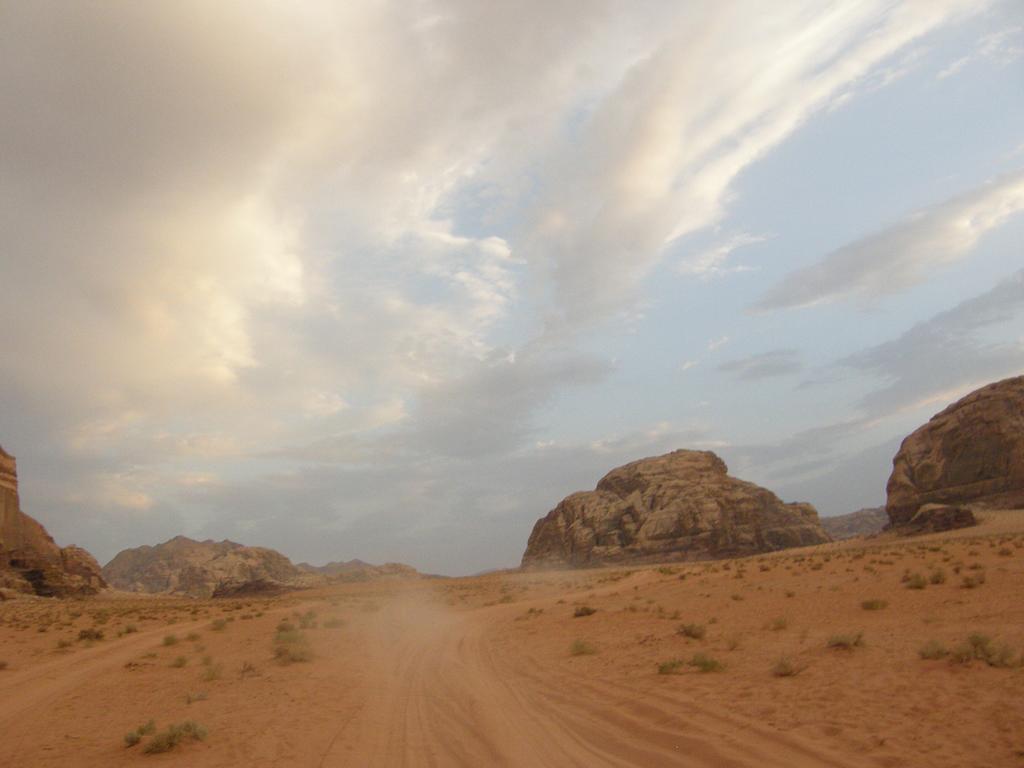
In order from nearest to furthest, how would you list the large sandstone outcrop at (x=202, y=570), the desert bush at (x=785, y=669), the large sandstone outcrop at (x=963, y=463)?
1. the desert bush at (x=785, y=669)
2. the large sandstone outcrop at (x=963, y=463)
3. the large sandstone outcrop at (x=202, y=570)

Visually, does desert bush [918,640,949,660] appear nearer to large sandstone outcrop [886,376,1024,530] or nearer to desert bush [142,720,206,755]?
desert bush [142,720,206,755]

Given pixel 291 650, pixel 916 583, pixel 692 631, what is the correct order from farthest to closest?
1. pixel 916 583
2. pixel 291 650
3. pixel 692 631

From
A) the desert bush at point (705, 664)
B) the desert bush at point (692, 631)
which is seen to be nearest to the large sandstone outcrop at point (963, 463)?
the desert bush at point (692, 631)

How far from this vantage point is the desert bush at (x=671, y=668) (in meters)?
10.8

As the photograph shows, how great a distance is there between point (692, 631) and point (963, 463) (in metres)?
54.3

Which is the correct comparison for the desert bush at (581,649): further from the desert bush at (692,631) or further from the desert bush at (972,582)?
the desert bush at (972,582)

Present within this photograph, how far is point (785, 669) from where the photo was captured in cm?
963

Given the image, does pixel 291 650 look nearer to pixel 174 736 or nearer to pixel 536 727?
pixel 174 736

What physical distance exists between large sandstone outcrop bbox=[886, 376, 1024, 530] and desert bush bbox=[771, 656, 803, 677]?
4656cm

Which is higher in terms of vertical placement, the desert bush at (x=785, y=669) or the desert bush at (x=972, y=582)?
the desert bush at (x=785, y=669)

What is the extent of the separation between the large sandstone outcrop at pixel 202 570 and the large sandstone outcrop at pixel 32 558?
12483mm

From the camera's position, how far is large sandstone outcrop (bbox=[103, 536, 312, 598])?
7357cm

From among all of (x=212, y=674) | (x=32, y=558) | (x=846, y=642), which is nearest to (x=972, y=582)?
(x=846, y=642)

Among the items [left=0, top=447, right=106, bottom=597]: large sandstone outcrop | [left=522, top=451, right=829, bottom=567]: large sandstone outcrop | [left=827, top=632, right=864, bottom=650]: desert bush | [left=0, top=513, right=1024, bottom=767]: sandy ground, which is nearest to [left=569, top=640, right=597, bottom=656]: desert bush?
[left=0, top=513, right=1024, bottom=767]: sandy ground
